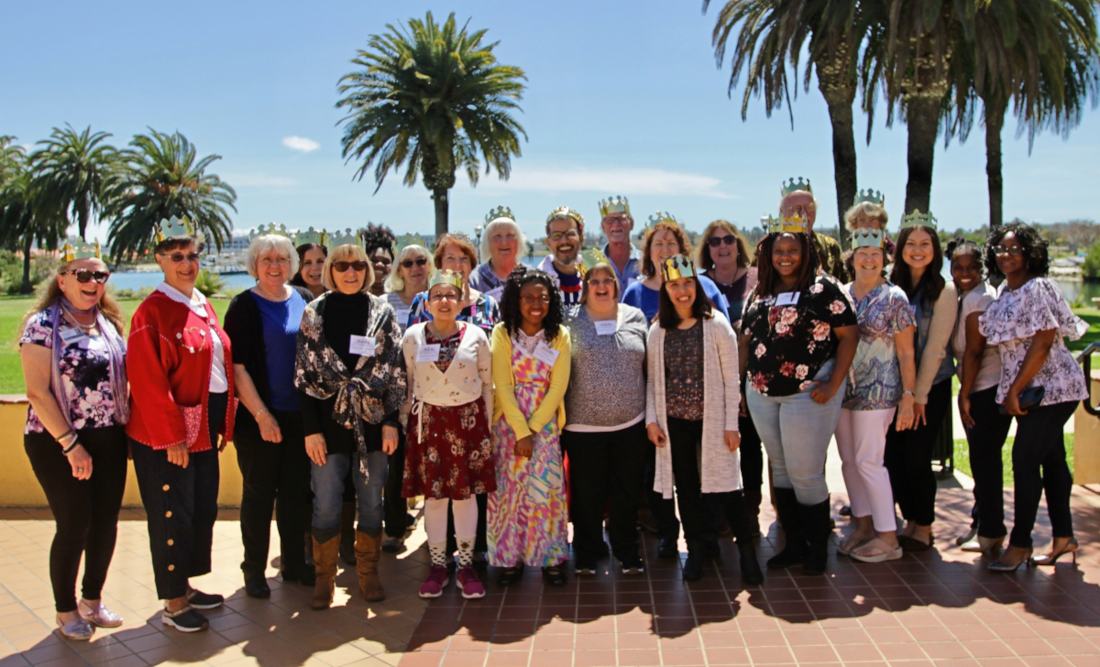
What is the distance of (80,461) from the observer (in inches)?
161

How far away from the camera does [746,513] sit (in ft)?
15.8

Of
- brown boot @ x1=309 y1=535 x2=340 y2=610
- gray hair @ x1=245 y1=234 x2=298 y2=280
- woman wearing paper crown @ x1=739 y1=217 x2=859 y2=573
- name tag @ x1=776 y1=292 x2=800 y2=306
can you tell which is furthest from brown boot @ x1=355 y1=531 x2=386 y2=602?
name tag @ x1=776 y1=292 x2=800 y2=306

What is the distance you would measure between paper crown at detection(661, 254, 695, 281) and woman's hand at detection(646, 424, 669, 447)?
86 cm

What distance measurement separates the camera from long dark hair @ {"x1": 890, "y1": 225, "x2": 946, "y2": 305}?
16.7 feet

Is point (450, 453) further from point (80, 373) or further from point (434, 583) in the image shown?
point (80, 373)

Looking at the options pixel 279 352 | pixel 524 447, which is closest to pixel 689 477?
pixel 524 447

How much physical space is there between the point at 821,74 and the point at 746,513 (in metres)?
13.0

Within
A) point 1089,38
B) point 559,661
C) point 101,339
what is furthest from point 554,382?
point 1089,38

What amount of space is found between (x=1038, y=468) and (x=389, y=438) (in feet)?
12.2

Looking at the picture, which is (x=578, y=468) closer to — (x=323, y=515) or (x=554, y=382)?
(x=554, y=382)

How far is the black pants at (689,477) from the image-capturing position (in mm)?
4887

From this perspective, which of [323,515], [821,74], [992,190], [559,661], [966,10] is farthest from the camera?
[992,190]

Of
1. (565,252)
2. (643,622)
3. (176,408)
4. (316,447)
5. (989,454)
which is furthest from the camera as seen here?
(565,252)

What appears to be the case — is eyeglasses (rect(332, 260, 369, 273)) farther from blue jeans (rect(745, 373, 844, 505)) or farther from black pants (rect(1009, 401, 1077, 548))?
black pants (rect(1009, 401, 1077, 548))
